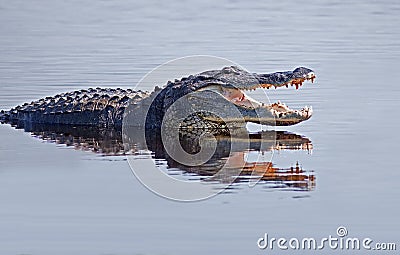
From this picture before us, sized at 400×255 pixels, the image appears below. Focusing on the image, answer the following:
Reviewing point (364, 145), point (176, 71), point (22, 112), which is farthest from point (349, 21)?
point (364, 145)

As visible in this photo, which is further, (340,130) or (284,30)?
(284,30)

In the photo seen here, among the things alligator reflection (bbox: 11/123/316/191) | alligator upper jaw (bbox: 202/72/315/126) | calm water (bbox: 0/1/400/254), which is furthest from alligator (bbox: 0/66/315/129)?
calm water (bbox: 0/1/400/254)

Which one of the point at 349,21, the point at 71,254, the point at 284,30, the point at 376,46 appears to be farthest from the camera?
the point at 349,21

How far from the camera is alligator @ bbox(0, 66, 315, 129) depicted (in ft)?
39.8

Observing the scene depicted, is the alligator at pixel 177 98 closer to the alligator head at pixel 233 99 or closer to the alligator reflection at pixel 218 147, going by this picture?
the alligator head at pixel 233 99

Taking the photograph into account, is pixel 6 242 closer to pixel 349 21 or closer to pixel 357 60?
pixel 357 60

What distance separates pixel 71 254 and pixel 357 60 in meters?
11.5

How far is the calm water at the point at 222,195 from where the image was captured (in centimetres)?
766

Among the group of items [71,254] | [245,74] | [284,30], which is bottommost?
[71,254]

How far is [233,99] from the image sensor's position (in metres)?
12.4

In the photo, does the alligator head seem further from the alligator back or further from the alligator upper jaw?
the alligator back

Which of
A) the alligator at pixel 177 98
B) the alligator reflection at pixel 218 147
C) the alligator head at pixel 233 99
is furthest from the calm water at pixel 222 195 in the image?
the alligator at pixel 177 98

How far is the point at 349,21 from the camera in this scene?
82.4ft

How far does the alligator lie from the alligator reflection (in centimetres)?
22
